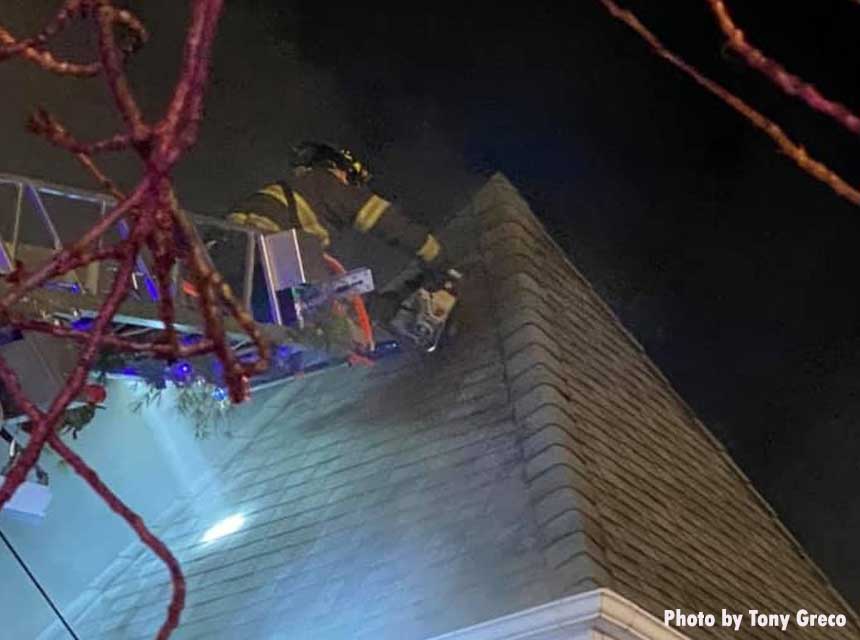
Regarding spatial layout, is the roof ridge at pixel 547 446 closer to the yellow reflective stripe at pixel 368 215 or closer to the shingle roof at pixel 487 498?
the shingle roof at pixel 487 498

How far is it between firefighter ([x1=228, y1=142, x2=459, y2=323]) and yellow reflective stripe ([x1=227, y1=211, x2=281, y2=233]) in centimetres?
9

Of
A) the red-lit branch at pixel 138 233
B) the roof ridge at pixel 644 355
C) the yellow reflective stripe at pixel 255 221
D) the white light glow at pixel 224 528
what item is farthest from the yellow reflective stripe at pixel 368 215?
the red-lit branch at pixel 138 233

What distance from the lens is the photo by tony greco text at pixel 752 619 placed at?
11.4ft

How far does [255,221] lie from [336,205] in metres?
0.50

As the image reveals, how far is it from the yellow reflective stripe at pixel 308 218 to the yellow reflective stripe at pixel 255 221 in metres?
0.15

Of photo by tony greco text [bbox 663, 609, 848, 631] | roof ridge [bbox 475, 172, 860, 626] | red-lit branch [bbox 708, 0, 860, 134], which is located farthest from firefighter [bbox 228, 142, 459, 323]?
red-lit branch [bbox 708, 0, 860, 134]

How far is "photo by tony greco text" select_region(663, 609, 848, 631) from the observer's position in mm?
3469

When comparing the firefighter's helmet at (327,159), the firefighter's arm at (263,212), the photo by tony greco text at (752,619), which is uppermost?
the firefighter's helmet at (327,159)

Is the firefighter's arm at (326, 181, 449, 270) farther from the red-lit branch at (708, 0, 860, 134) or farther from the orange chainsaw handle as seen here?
the red-lit branch at (708, 0, 860, 134)

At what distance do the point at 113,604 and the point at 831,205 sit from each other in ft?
9.67

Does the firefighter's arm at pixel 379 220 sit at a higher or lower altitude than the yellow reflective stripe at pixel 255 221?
higher

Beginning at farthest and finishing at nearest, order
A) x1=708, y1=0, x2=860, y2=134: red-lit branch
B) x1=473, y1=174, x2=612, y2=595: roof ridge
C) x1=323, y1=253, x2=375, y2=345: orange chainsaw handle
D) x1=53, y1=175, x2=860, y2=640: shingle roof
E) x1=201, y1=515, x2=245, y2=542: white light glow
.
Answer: x1=201, y1=515, x2=245, y2=542: white light glow
x1=323, y1=253, x2=375, y2=345: orange chainsaw handle
x1=53, y1=175, x2=860, y2=640: shingle roof
x1=473, y1=174, x2=612, y2=595: roof ridge
x1=708, y1=0, x2=860, y2=134: red-lit branch

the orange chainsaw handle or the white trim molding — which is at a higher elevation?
the orange chainsaw handle

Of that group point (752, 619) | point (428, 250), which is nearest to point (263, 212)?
point (428, 250)
